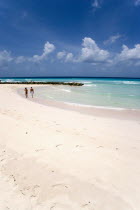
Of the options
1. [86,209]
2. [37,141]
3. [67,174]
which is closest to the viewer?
[86,209]

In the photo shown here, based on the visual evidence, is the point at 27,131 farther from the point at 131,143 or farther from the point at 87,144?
the point at 131,143

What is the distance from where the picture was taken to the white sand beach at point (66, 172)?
2754 mm

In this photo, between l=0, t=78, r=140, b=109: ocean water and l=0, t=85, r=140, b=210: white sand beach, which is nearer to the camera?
l=0, t=85, r=140, b=210: white sand beach

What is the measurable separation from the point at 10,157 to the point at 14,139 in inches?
43.9

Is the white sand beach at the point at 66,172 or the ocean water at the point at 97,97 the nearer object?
the white sand beach at the point at 66,172

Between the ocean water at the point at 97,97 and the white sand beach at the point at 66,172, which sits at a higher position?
the ocean water at the point at 97,97

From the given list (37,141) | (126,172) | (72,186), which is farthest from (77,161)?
(37,141)

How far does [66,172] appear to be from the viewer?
3.50m

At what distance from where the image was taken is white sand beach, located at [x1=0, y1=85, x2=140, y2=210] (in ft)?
9.04

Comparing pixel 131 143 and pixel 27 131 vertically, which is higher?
pixel 27 131

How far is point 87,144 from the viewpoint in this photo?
513 centimetres

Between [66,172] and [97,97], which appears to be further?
[97,97]

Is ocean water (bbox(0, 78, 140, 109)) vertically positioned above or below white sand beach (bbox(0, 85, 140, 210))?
above

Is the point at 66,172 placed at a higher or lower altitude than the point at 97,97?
lower
